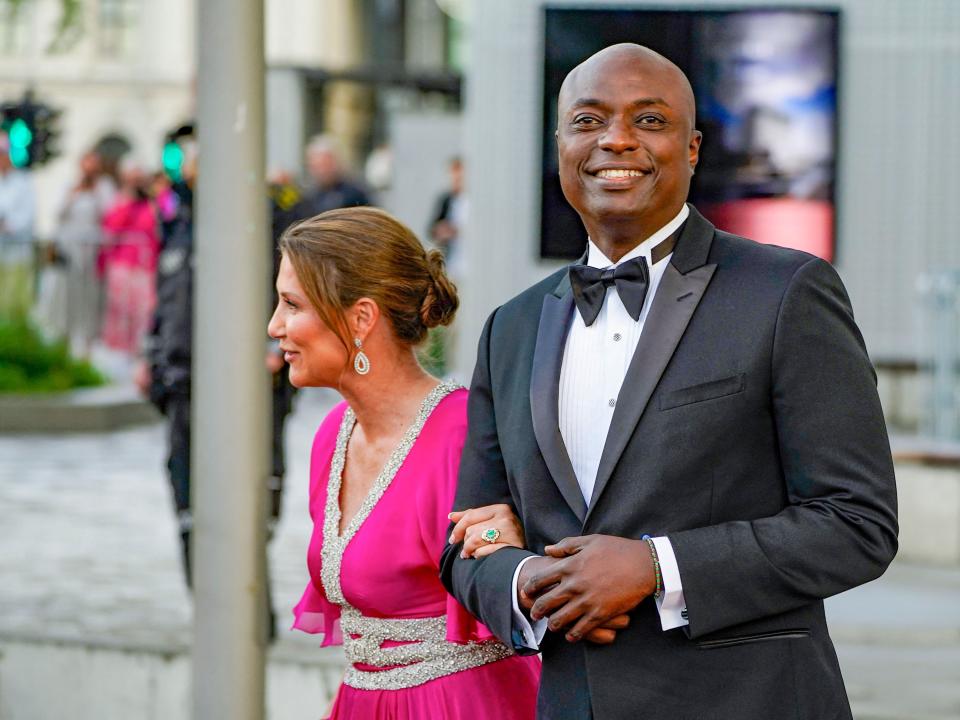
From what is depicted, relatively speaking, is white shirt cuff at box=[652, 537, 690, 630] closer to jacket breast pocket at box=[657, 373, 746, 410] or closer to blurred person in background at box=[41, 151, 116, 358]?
jacket breast pocket at box=[657, 373, 746, 410]

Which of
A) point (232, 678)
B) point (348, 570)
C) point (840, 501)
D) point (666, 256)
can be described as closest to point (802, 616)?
point (840, 501)

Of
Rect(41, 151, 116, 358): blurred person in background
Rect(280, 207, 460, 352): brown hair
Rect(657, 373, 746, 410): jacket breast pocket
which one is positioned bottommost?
Rect(41, 151, 116, 358): blurred person in background

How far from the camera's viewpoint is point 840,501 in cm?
242

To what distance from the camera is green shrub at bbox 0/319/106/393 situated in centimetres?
1609

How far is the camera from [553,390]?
8.61 ft

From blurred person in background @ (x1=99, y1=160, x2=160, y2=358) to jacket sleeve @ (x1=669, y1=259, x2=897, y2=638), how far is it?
15.4 meters

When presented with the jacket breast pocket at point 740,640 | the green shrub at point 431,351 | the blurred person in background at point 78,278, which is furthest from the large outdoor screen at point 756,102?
the jacket breast pocket at point 740,640

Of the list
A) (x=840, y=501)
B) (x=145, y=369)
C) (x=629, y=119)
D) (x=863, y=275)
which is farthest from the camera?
(x=863, y=275)

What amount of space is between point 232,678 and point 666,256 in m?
2.20

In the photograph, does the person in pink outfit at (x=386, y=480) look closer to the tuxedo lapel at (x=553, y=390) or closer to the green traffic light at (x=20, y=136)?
the tuxedo lapel at (x=553, y=390)

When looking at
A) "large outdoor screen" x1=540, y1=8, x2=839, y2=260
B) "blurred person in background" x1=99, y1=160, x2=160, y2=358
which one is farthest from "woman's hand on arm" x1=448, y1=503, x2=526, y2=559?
"blurred person in background" x1=99, y1=160, x2=160, y2=358

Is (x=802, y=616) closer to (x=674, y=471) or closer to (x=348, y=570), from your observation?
(x=674, y=471)

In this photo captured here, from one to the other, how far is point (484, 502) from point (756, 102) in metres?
9.61

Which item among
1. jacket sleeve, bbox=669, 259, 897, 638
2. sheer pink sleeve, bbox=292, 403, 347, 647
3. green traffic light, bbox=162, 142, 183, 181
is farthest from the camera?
green traffic light, bbox=162, 142, 183, 181
